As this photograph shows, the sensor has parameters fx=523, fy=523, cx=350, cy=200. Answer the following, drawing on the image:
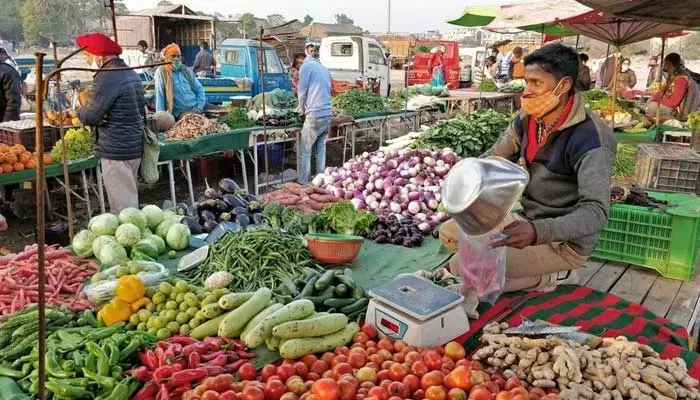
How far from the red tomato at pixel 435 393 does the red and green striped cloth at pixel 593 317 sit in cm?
66

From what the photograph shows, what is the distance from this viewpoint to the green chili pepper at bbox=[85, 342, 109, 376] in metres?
2.20

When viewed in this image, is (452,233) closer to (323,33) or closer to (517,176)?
(517,176)

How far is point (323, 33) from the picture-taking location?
33.8 metres

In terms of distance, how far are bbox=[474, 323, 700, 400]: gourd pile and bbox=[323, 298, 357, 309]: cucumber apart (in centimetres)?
80

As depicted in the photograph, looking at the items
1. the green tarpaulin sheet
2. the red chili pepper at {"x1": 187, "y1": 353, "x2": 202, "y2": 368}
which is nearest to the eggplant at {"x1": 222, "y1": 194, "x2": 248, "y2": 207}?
the green tarpaulin sheet

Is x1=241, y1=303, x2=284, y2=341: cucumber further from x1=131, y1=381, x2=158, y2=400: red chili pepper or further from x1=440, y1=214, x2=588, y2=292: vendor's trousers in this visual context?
x1=440, y1=214, x2=588, y2=292: vendor's trousers

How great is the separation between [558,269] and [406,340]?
4.31ft

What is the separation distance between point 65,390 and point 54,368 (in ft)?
0.56

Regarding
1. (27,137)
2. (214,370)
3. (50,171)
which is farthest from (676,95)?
(27,137)

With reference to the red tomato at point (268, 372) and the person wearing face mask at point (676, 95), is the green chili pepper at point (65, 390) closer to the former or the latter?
the red tomato at point (268, 372)

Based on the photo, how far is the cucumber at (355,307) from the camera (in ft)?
9.28

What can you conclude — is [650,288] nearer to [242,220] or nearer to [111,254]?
[242,220]

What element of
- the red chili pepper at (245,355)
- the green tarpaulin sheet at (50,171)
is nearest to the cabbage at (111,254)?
the red chili pepper at (245,355)

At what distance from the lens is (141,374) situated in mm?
2234
